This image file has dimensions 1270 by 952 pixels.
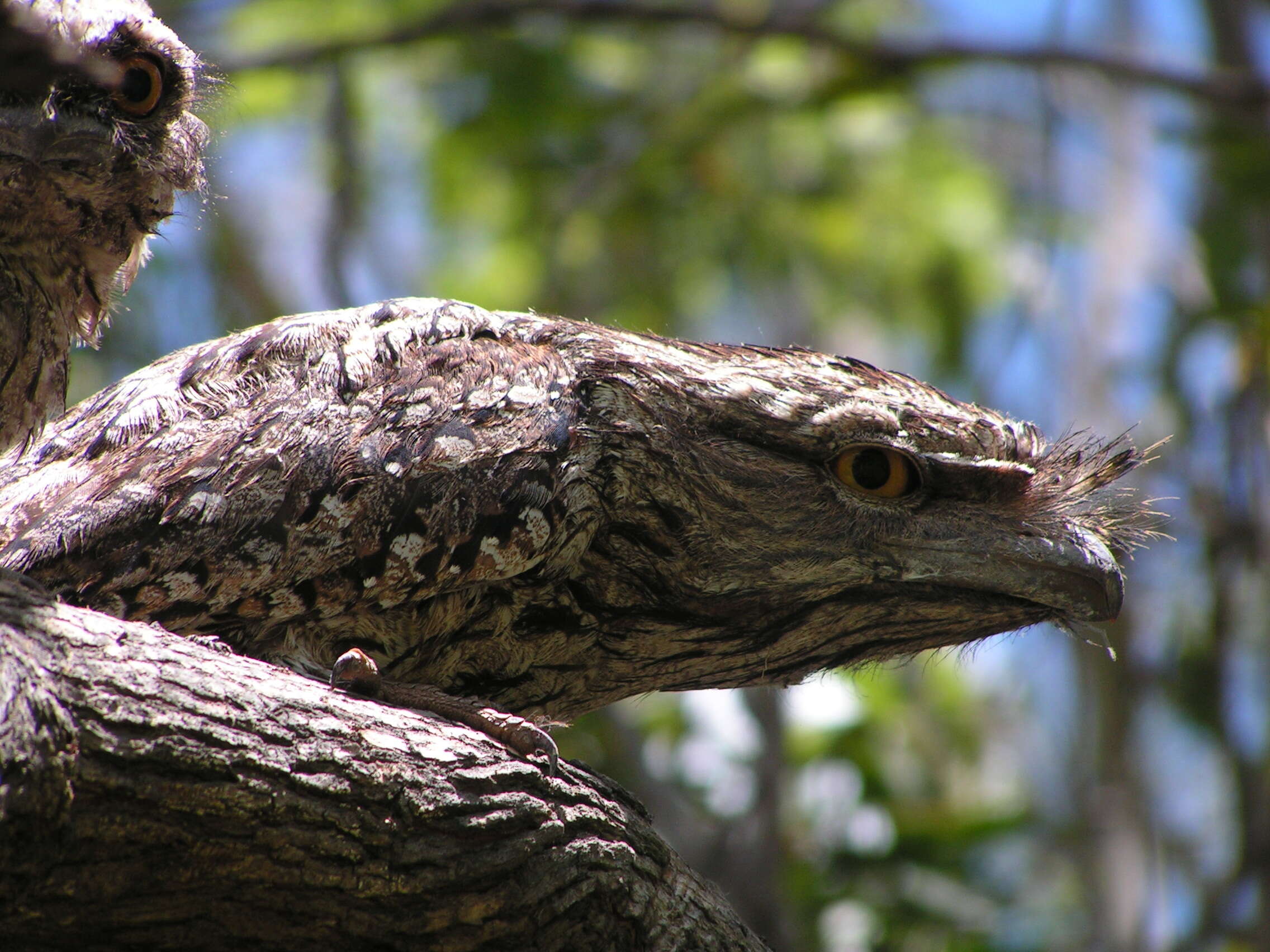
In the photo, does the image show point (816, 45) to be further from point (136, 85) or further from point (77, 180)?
point (77, 180)

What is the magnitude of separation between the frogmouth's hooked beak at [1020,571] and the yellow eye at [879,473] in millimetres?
149

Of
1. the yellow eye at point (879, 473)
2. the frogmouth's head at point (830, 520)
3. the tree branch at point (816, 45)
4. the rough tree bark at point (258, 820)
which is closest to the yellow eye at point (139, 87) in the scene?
the rough tree bark at point (258, 820)

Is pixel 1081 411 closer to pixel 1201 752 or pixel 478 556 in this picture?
pixel 1201 752

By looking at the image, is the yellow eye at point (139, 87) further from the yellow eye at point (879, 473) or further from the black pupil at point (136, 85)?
the yellow eye at point (879, 473)

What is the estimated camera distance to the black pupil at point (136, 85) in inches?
117

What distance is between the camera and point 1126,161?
12.5 meters

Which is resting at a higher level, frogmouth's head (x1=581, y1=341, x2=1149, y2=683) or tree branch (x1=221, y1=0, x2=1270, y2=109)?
tree branch (x1=221, y1=0, x2=1270, y2=109)

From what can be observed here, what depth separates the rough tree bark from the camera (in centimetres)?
217

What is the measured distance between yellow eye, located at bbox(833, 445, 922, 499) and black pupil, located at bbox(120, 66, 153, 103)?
1986 millimetres

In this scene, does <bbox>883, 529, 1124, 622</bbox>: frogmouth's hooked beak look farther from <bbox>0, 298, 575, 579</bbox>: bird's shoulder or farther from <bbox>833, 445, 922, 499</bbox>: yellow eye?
<bbox>0, 298, 575, 579</bbox>: bird's shoulder

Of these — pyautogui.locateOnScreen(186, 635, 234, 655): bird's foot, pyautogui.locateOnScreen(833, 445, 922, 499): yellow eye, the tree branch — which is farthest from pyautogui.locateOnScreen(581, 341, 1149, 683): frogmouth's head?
the tree branch

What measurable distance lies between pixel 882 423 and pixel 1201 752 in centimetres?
1015

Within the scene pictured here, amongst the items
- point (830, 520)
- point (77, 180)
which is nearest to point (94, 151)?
point (77, 180)

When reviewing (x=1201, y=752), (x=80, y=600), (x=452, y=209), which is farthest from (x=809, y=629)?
(x=1201, y=752)
